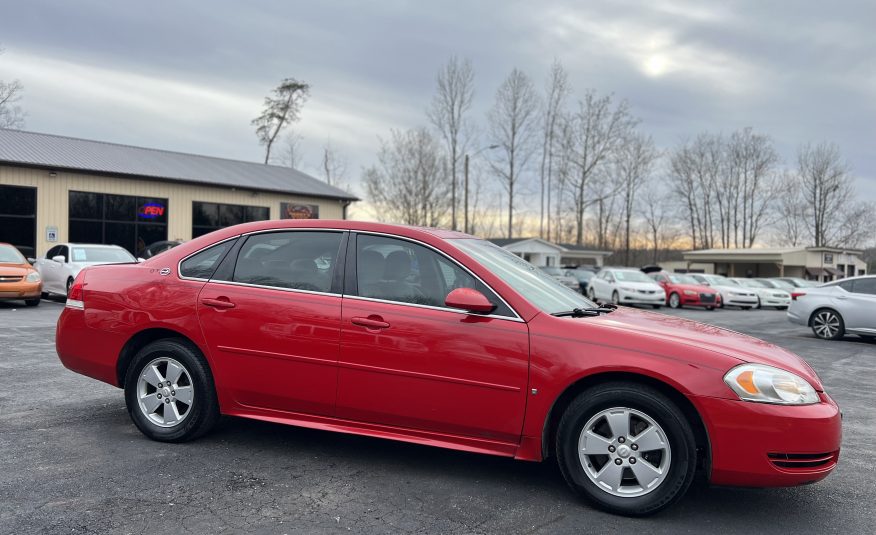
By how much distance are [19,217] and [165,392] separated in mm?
23626

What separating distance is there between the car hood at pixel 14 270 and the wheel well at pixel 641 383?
47.8 ft

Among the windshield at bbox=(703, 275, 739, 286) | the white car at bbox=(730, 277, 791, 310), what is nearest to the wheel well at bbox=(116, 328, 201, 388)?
the windshield at bbox=(703, 275, 739, 286)

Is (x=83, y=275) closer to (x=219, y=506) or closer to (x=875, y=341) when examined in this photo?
(x=219, y=506)

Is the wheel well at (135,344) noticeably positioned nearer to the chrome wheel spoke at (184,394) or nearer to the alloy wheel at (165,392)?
the alloy wheel at (165,392)

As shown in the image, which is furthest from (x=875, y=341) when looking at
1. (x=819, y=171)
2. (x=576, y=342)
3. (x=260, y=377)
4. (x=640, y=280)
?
(x=819, y=171)

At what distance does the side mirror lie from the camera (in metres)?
3.73

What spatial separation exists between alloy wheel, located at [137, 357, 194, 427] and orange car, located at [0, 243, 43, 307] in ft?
39.6

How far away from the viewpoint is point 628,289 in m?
23.3

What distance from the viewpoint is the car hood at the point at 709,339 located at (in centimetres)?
361

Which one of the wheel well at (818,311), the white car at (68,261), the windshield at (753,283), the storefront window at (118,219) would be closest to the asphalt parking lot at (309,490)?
the wheel well at (818,311)

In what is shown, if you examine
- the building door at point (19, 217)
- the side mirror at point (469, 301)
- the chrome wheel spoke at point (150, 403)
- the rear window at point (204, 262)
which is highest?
the building door at point (19, 217)

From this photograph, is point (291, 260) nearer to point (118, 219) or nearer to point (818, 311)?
point (818, 311)

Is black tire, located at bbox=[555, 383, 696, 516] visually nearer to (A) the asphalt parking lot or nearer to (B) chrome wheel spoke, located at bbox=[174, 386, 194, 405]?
(A) the asphalt parking lot

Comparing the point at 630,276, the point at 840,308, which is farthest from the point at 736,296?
the point at 840,308
